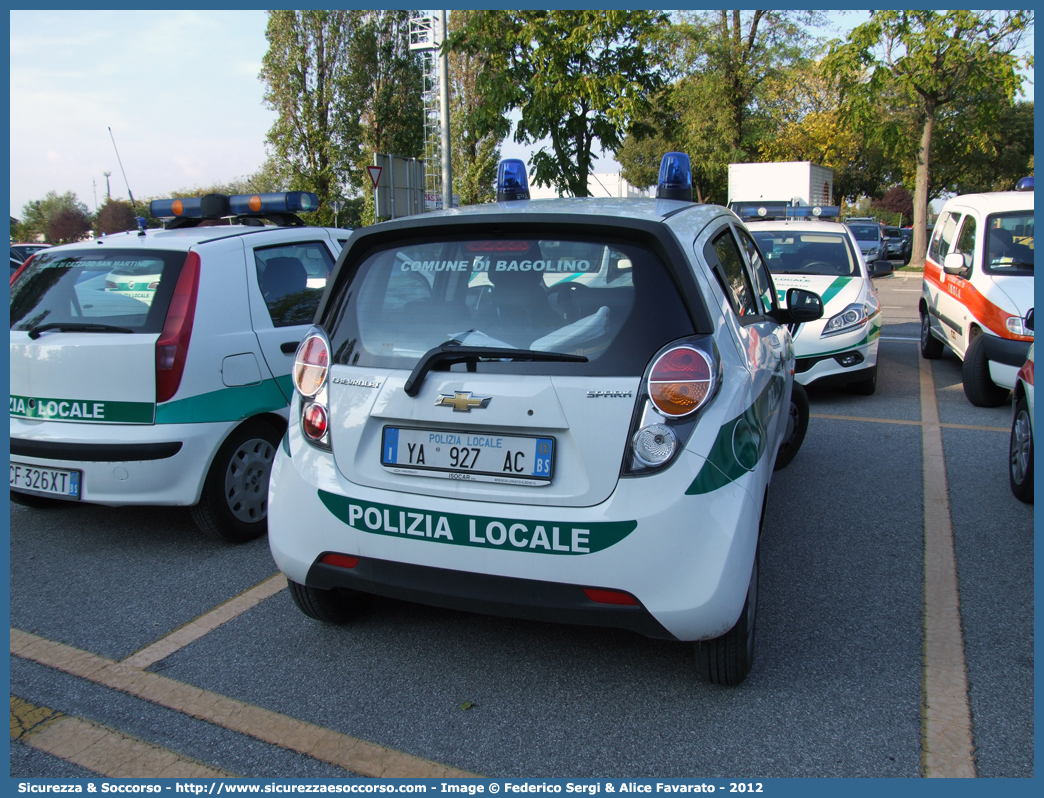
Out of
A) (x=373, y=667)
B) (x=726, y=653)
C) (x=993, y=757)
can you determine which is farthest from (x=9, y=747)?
(x=993, y=757)

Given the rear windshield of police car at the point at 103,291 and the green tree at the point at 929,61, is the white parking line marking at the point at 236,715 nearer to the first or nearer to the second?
the rear windshield of police car at the point at 103,291

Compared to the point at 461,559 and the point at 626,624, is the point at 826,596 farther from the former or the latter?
the point at 461,559

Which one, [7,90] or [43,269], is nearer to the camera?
[7,90]

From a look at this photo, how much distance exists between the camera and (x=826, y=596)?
350cm

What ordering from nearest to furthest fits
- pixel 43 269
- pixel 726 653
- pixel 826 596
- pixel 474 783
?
pixel 474 783 → pixel 726 653 → pixel 826 596 → pixel 43 269

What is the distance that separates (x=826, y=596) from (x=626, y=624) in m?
1.42

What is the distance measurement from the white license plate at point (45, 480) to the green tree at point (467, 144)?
1437 inches

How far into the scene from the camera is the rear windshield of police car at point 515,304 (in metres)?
2.58

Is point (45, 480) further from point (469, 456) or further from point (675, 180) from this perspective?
point (675, 180)

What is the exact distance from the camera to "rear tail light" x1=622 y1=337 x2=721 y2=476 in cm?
246

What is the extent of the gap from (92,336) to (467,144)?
39000 millimetres

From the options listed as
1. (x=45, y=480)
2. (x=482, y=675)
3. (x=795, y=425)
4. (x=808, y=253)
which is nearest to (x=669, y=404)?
(x=482, y=675)

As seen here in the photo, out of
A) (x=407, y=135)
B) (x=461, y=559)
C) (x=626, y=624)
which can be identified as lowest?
(x=626, y=624)

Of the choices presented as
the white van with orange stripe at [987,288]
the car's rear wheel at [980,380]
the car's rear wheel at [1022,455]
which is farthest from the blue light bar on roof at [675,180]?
the car's rear wheel at [980,380]
